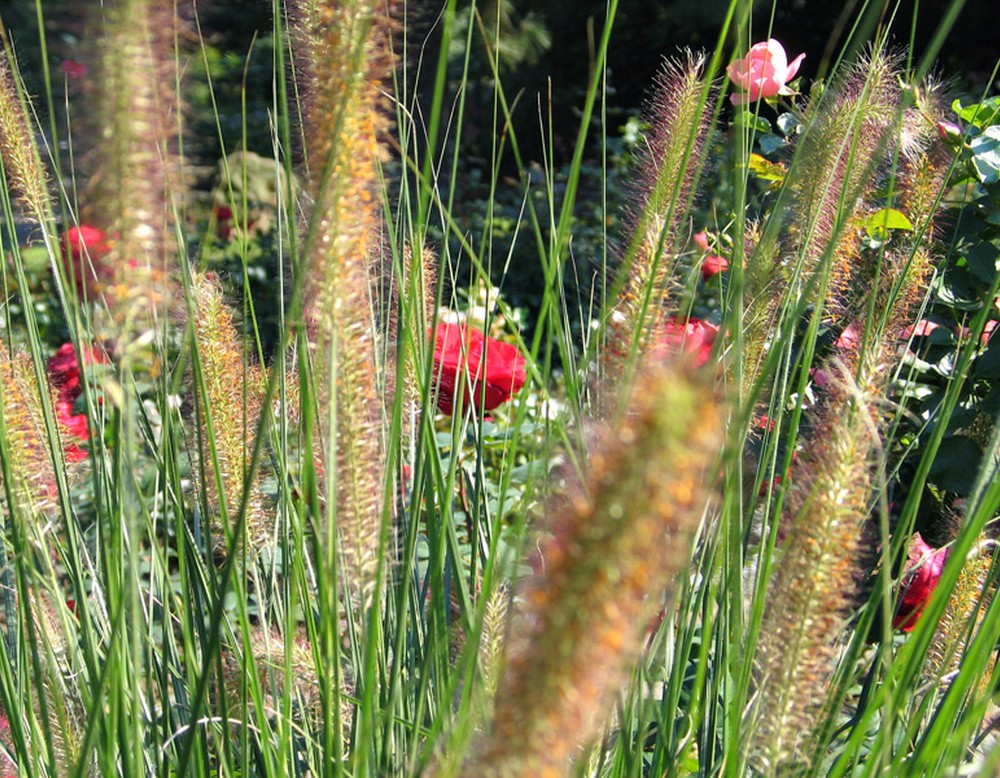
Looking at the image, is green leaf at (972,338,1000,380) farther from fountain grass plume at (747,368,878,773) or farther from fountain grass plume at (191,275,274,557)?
fountain grass plume at (191,275,274,557)

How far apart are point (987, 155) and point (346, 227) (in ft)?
4.65

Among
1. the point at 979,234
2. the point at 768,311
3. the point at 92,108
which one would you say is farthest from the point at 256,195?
the point at 92,108

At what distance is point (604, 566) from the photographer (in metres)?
0.43

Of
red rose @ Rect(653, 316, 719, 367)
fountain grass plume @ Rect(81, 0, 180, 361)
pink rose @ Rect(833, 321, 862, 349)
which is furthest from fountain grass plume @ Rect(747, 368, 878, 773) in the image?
pink rose @ Rect(833, 321, 862, 349)

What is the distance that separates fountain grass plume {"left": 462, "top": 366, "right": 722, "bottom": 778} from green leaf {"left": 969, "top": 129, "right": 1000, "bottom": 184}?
5.31ft

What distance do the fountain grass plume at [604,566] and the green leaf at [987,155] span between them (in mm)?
1618

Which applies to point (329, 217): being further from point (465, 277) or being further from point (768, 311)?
point (465, 277)

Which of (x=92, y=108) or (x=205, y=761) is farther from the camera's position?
(x=205, y=761)

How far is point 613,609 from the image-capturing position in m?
0.43

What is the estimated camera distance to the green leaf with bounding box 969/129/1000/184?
189cm

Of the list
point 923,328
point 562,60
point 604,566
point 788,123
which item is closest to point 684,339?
point 923,328

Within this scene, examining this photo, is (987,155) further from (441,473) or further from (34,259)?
(34,259)

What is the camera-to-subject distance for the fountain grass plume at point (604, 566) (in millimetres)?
417

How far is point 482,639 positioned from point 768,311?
53 centimetres
